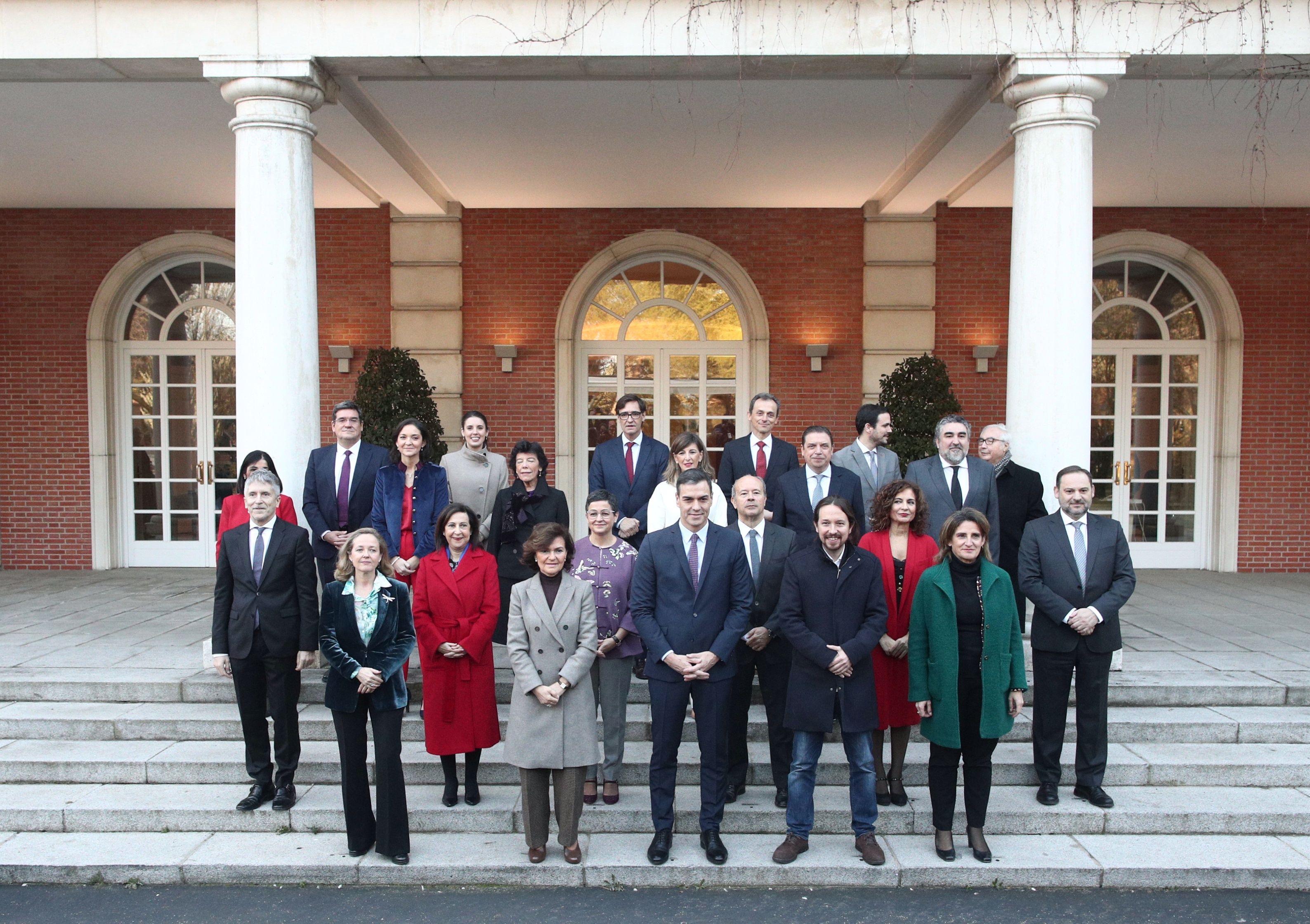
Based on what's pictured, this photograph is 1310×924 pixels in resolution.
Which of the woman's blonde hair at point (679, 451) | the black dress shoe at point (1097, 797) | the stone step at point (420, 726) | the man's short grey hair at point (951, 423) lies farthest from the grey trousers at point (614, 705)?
the black dress shoe at point (1097, 797)

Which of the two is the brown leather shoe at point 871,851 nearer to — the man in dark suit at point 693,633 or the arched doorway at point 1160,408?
the man in dark suit at point 693,633

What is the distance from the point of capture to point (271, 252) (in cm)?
591

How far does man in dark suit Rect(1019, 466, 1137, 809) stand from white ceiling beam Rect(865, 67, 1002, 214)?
327 centimetres

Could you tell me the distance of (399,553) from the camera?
5.25 m

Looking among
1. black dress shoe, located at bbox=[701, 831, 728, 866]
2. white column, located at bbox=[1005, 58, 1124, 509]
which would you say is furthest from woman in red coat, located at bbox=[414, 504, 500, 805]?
white column, located at bbox=[1005, 58, 1124, 509]

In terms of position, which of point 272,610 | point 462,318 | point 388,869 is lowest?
point 388,869

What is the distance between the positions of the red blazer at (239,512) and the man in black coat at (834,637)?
2.81 metres

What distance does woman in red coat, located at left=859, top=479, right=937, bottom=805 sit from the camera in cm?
427

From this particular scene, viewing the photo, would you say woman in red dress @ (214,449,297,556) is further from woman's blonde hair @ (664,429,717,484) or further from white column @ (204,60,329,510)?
woman's blonde hair @ (664,429,717,484)

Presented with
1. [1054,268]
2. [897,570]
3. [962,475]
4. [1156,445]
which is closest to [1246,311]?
[1156,445]

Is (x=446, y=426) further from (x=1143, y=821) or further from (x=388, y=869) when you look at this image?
(x=1143, y=821)

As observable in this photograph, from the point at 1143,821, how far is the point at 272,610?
4374 mm

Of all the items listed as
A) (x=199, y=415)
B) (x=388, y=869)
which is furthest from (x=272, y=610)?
(x=199, y=415)

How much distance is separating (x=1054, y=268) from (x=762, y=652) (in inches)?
134
